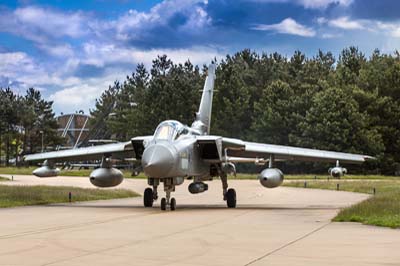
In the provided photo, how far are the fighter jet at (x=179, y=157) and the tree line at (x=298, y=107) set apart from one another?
4574cm

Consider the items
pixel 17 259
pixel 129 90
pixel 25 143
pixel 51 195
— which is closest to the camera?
pixel 17 259

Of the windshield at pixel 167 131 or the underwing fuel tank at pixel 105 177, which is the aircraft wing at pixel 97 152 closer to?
the underwing fuel tank at pixel 105 177

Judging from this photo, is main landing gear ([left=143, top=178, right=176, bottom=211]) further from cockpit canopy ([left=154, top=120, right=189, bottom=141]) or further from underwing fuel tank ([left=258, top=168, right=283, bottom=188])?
underwing fuel tank ([left=258, top=168, right=283, bottom=188])

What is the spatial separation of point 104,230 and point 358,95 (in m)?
63.1

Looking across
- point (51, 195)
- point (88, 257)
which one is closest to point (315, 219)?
point (88, 257)

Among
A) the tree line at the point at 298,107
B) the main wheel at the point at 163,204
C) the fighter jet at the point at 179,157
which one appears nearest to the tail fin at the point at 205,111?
the fighter jet at the point at 179,157

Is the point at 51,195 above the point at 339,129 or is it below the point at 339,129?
below

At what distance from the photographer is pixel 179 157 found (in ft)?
65.9

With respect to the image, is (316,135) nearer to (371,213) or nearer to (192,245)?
(371,213)

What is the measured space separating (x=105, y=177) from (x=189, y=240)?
448 inches

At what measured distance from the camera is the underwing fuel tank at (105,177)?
2300 cm

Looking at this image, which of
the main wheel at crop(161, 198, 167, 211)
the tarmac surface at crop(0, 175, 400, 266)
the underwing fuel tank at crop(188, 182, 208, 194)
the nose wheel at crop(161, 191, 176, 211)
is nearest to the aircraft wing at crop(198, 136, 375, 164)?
the underwing fuel tank at crop(188, 182, 208, 194)

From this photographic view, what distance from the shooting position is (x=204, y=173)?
23.3 metres

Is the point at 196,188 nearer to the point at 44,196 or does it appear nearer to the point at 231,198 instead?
the point at 231,198
